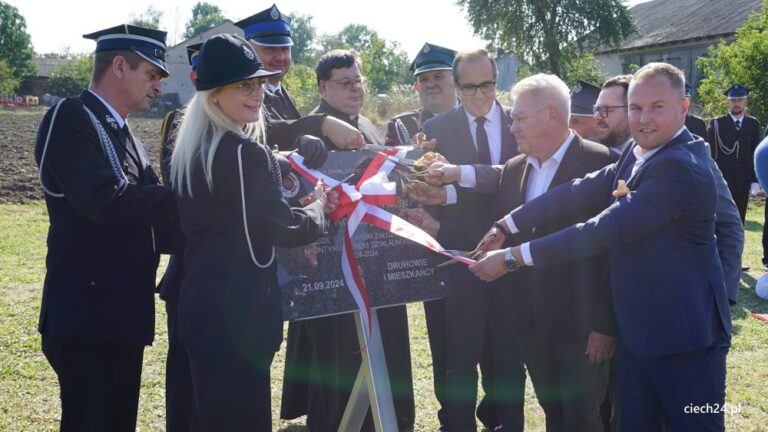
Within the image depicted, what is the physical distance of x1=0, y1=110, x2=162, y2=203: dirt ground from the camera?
15586 millimetres

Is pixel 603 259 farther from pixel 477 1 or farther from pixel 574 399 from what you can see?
pixel 477 1

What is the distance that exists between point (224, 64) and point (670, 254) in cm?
202

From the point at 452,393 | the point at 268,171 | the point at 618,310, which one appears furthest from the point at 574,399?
the point at 268,171

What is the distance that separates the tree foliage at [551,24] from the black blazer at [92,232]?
36523 millimetres

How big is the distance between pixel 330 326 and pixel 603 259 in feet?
6.03

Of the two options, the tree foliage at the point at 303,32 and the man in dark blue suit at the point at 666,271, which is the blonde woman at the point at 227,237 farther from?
the tree foliage at the point at 303,32

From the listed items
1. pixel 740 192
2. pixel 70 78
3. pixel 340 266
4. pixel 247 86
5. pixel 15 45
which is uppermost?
pixel 15 45

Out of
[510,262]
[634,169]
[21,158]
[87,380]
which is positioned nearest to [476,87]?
[510,262]

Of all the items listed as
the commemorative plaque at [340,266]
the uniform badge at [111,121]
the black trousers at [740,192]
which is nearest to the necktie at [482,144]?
the commemorative plaque at [340,266]

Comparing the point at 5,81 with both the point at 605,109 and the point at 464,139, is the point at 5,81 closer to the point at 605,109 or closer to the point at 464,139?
the point at 464,139

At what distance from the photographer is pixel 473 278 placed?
14.2ft

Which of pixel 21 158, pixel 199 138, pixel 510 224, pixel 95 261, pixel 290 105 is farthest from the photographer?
pixel 21 158

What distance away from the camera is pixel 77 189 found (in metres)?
2.96

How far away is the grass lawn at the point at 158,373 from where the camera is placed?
4.79 metres
